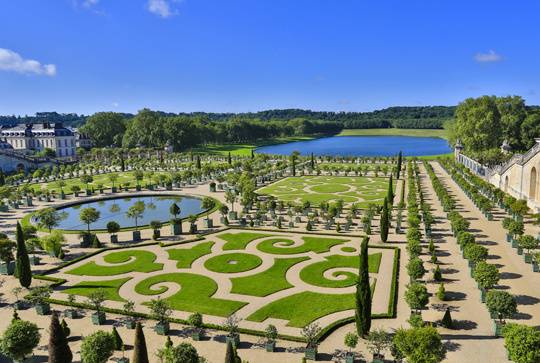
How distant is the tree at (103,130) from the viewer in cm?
15825

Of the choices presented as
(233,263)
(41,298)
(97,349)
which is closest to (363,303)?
(97,349)

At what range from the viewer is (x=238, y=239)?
144ft

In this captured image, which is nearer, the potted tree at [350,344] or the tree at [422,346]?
the tree at [422,346]

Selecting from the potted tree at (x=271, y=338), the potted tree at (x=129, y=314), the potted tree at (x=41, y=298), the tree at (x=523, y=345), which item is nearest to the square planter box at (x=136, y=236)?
the potted tree at (x=41, y=298)

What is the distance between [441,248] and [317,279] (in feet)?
47.4

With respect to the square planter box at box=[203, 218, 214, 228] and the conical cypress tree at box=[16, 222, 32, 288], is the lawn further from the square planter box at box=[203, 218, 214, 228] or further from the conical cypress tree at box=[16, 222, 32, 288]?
the conical cypress tree at box=[16, 222, 32, 288]

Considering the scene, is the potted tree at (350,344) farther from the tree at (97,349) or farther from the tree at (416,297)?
A: the tree at (97,349)

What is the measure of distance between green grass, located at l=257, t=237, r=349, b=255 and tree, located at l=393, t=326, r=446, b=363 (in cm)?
1996

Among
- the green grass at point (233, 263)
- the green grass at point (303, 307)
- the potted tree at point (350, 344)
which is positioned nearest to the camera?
the potted tree at point (350, 344)

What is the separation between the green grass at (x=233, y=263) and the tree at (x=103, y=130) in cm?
13081

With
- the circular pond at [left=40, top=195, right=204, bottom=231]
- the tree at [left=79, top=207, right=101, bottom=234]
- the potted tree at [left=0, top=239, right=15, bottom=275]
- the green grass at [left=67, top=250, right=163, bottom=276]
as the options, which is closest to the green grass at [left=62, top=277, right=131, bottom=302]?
the green grass at [left=67, top=250, right=163, bottom=276]

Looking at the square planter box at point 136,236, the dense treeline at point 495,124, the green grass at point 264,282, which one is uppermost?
the dense treeline at point 495,124

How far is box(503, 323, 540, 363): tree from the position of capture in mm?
18781

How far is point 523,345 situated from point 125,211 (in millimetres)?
53502
